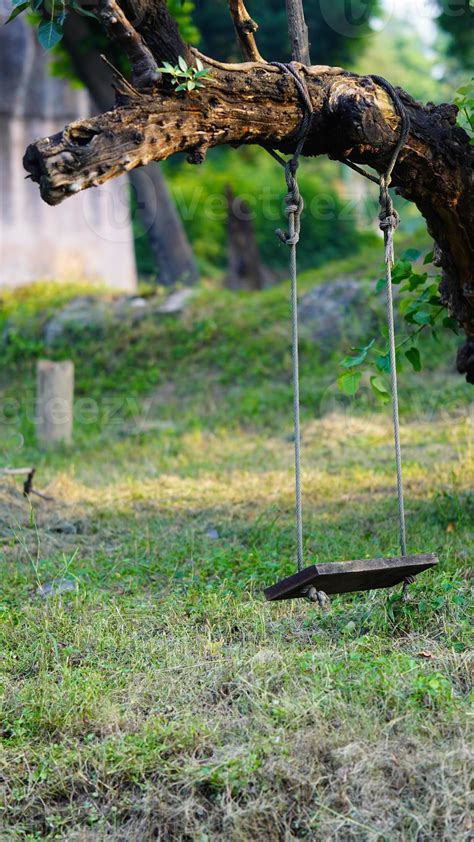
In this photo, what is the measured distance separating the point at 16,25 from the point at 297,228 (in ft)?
44.0

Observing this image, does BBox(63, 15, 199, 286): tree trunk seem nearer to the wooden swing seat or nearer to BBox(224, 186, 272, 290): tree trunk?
BBox(224, 186, 272, 290): tree trunk

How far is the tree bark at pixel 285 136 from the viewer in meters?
3.40

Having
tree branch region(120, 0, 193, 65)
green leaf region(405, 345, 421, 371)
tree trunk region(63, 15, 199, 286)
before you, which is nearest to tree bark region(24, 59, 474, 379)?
tree branch region(120, 0, 193, 65)

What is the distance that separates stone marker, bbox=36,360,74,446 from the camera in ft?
30.5

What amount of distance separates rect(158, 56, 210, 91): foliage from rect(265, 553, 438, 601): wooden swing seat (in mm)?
1888

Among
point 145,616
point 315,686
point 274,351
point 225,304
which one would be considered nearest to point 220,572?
point 145,616

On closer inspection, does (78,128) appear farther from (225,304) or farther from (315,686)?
(225,304)

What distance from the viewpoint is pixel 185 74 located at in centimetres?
364

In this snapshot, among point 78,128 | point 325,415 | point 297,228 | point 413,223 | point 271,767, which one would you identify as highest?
point 413,223

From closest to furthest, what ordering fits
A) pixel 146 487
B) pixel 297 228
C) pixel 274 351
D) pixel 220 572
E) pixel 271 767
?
1. pixel 271 767
2. pixel 297 228
3. pixel 220 572
4. pixel 146 487
5. pixel 274 351

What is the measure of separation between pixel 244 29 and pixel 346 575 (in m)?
2.39

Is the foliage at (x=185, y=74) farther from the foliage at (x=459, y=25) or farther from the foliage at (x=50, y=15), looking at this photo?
the foliage at (x=459, y=25)

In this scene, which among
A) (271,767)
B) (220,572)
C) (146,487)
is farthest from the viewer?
(146,487)

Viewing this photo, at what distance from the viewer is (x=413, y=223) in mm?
24984
